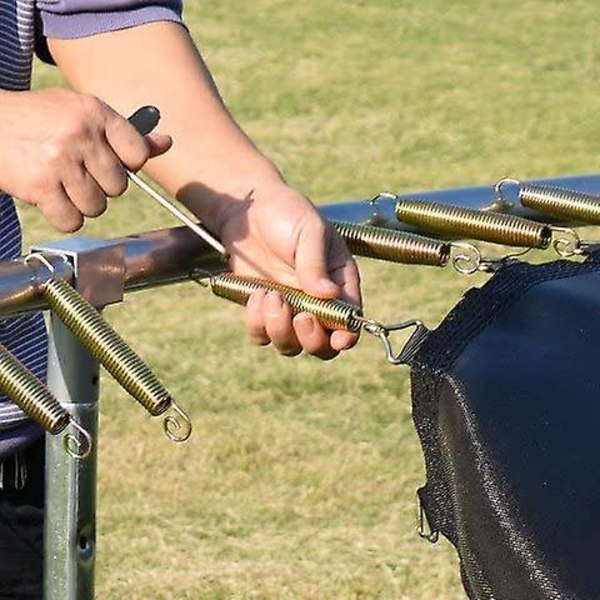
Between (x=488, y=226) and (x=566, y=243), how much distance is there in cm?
5

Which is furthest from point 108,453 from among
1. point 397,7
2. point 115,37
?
point 397,7

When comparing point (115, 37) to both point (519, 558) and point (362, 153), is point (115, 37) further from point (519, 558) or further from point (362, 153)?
point (362, 153)

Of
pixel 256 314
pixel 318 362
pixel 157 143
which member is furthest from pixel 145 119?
pixel 318 362

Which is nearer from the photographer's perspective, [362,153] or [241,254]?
[241,254]

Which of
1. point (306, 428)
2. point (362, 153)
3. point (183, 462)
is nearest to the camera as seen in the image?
point (183, 462)

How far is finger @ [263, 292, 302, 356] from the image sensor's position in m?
0.96

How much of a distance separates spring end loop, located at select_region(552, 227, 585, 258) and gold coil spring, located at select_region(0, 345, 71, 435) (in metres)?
0.34

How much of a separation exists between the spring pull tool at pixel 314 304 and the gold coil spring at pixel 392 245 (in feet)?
0.16

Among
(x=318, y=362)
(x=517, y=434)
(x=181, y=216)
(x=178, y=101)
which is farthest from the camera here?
(x=318, y=362)

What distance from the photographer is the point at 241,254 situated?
3.48 feet

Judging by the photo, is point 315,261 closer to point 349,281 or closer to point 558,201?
point 349,281

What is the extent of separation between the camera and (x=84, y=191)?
890 mm

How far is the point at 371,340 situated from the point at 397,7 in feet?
16.8

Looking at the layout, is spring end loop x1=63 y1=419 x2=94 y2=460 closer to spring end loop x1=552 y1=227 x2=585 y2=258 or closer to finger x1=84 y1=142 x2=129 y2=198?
finger x1=84 y1=142 x2=129 y2=198
